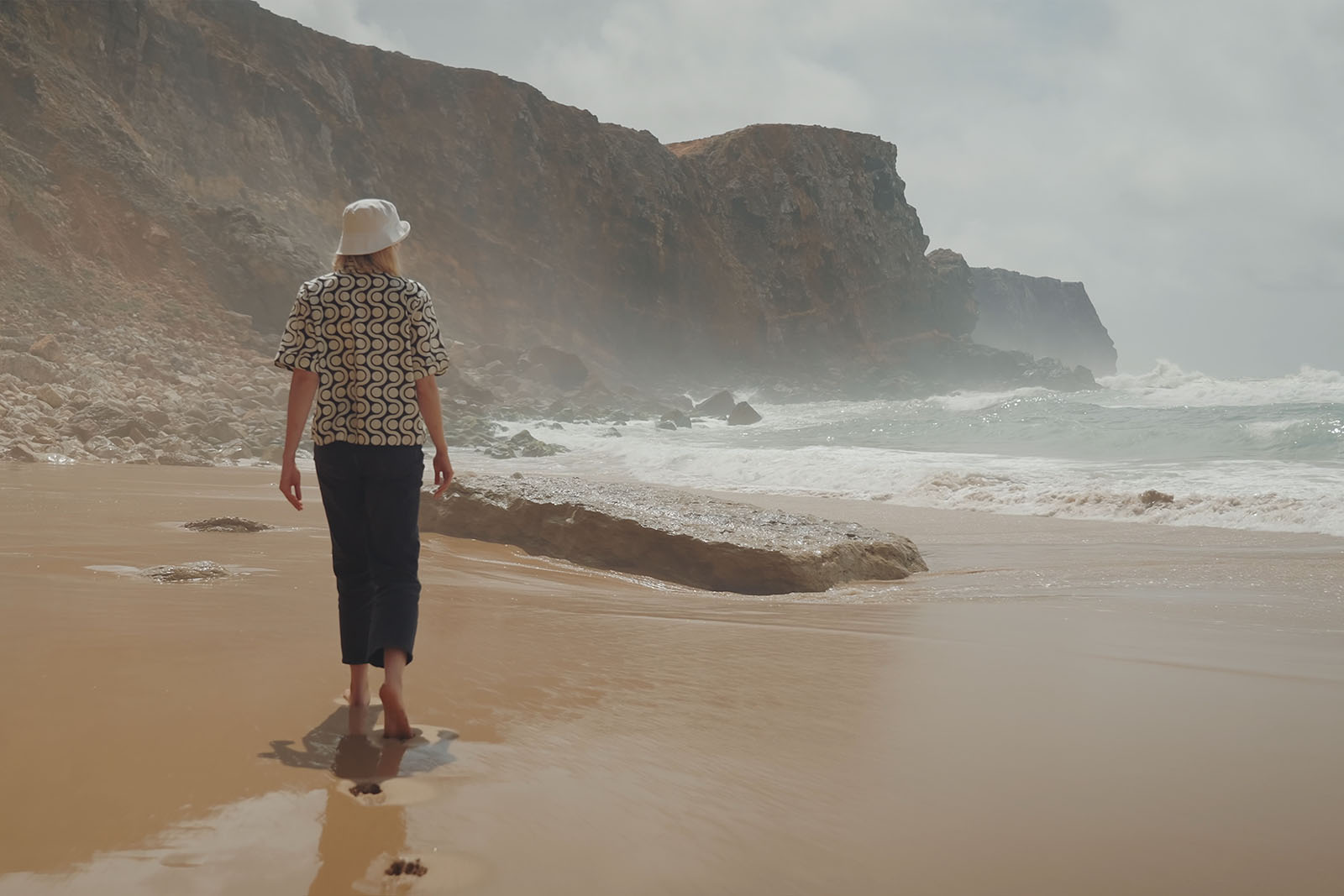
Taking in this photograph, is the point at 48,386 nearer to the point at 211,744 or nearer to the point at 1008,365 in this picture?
the point at 211,744

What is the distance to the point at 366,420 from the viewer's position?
2.40 m

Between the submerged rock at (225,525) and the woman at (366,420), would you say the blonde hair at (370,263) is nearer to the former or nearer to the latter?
the woman at (366,420)

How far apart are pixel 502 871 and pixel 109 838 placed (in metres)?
0.64

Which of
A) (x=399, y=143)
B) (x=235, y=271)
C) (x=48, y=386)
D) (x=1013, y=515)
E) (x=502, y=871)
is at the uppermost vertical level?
(x=399, y=143)

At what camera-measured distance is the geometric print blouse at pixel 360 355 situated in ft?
7.91

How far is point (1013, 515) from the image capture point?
30.1 ft

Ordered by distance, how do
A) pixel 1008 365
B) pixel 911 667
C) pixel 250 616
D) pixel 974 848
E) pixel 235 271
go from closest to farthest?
pixel 974 848, pixel 911 667, pixel 250 616, pixel 235 271, pixel 1008 365

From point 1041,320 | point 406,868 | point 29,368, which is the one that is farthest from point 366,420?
point 1041,320

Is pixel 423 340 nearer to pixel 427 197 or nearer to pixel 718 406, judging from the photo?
pixel 718 406

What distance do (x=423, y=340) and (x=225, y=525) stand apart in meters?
4.13

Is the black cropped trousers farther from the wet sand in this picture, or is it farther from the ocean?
the ocean

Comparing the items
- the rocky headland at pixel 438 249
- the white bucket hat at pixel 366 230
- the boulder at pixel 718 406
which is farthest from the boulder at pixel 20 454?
the boulder at pixel 718 406

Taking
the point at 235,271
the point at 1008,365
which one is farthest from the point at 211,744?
the point at 1008,365

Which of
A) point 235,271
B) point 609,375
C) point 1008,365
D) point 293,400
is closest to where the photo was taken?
point 293,400
